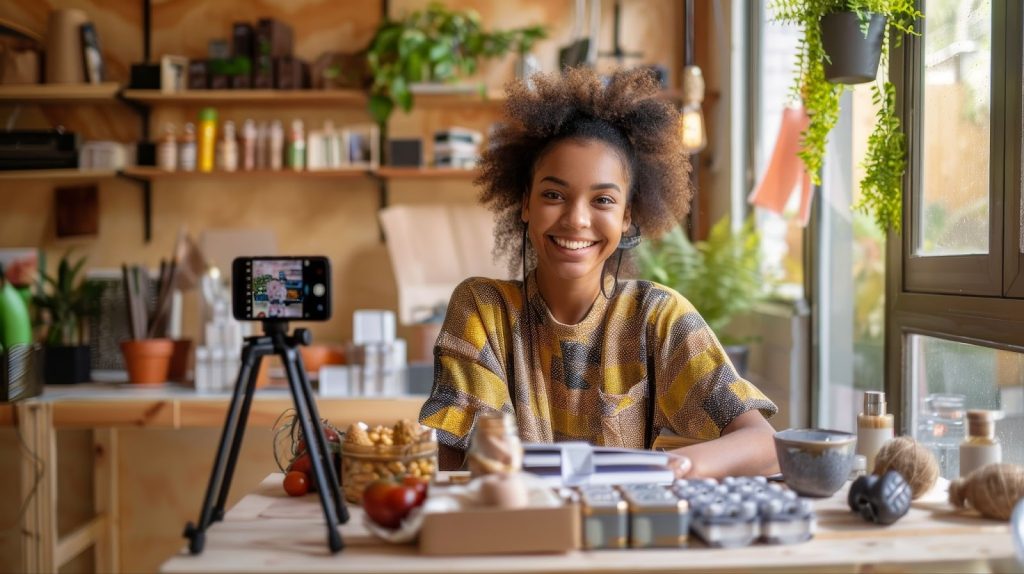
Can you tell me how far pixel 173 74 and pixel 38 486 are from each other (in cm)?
166

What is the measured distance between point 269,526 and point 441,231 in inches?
108

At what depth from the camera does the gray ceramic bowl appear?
1188 mm

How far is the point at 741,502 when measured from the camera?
100 centimetres

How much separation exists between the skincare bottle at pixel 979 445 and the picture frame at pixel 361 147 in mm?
2682

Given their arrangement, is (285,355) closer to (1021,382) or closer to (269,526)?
(269,526)

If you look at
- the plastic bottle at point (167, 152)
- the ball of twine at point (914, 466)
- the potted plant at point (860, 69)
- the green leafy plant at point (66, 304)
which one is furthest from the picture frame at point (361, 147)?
the ball of twine at point (914, 466)

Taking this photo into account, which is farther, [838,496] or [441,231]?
[441,231]

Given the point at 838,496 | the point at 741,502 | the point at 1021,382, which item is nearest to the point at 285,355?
the point at 741,502

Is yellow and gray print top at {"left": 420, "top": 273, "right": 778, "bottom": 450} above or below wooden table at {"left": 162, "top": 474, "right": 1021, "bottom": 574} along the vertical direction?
above

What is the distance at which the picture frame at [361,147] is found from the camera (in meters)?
3.63

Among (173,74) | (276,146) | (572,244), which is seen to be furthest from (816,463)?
(173,74)

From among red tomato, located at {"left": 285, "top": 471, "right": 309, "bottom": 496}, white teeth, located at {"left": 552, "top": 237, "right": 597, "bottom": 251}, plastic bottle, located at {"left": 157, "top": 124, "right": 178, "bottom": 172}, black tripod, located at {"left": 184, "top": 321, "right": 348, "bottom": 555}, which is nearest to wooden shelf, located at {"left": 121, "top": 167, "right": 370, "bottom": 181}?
plastic bottle, located at {"left": 157, "top": 124, "right": 178, "bottom": 172}

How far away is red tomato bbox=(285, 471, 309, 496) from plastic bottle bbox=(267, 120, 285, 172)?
254cm

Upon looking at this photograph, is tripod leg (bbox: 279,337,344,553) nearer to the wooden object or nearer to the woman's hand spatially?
the woman's hand
